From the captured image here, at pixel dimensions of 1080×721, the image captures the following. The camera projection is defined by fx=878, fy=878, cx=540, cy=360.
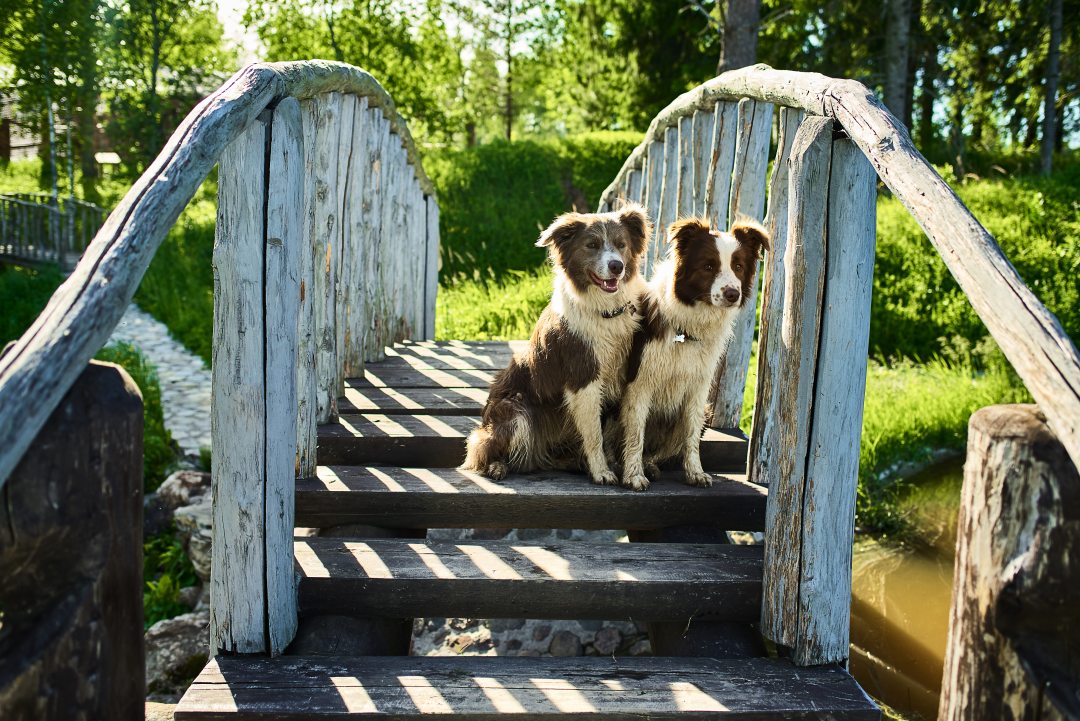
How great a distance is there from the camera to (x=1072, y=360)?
124 centimetres

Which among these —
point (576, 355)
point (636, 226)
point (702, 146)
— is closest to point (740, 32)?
point (702, 146)

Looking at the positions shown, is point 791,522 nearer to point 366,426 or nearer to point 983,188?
point 366,426

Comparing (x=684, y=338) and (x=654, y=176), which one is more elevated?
(x=654, y=176)

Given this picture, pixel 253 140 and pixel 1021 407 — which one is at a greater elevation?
pixel 253 140

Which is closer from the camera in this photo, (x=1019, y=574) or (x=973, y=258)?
(x=1019, y=574)

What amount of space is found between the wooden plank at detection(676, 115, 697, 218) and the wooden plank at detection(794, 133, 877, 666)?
1864mm

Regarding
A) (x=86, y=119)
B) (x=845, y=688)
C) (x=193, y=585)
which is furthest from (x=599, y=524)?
(x=86, y=119)

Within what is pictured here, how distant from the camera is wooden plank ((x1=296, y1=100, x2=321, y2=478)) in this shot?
115 inches

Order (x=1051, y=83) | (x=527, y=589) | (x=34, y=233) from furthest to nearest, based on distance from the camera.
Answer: (x=34, y=233), (x=1051, y=83), (x=527, y=589)

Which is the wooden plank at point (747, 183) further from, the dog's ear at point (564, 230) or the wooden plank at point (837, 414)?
the wooden plank at point (837, 414)

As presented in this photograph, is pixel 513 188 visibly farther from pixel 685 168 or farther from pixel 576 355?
pixel 576 355

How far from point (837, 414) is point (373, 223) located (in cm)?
283

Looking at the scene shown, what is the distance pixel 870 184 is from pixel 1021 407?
3.62ft

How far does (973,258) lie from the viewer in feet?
4.86
